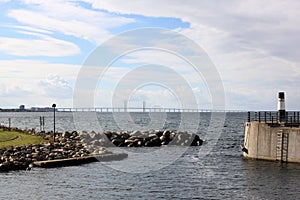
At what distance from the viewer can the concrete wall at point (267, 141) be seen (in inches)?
1356

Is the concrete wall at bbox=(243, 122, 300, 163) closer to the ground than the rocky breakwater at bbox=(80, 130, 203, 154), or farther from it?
farther from it

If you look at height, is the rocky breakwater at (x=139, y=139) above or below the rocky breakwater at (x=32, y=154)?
below

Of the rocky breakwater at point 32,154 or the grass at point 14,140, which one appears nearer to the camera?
the rocky breakwater at point 32,154

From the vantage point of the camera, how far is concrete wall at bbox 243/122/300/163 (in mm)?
34438

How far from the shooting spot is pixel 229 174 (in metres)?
33.0

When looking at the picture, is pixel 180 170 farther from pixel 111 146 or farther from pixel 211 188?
pixel 111 146

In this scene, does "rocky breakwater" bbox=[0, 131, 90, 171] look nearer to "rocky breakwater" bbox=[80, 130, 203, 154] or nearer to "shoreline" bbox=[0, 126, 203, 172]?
"shoreline" bbox=[0, 126, 203, 172]

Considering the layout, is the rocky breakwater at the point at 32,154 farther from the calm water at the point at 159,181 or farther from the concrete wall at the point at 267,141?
the concrete wall at the point at 267,141

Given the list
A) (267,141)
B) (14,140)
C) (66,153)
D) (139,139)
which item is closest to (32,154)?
(66,153)

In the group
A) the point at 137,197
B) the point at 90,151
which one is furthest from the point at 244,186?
the point at 90,151

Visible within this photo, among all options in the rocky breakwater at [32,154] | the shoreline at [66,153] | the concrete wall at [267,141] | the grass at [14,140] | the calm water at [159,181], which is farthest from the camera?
the grass at [14,140]

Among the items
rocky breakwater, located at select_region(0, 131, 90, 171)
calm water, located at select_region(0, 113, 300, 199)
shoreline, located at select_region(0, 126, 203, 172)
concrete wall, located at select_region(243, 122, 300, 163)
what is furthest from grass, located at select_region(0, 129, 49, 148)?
concrete wall, located at select_region(243, 122, 300, 163)

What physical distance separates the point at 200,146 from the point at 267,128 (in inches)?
863

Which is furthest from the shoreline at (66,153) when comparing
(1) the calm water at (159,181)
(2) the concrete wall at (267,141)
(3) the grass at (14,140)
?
(2) the concrete wall at (267,141)
